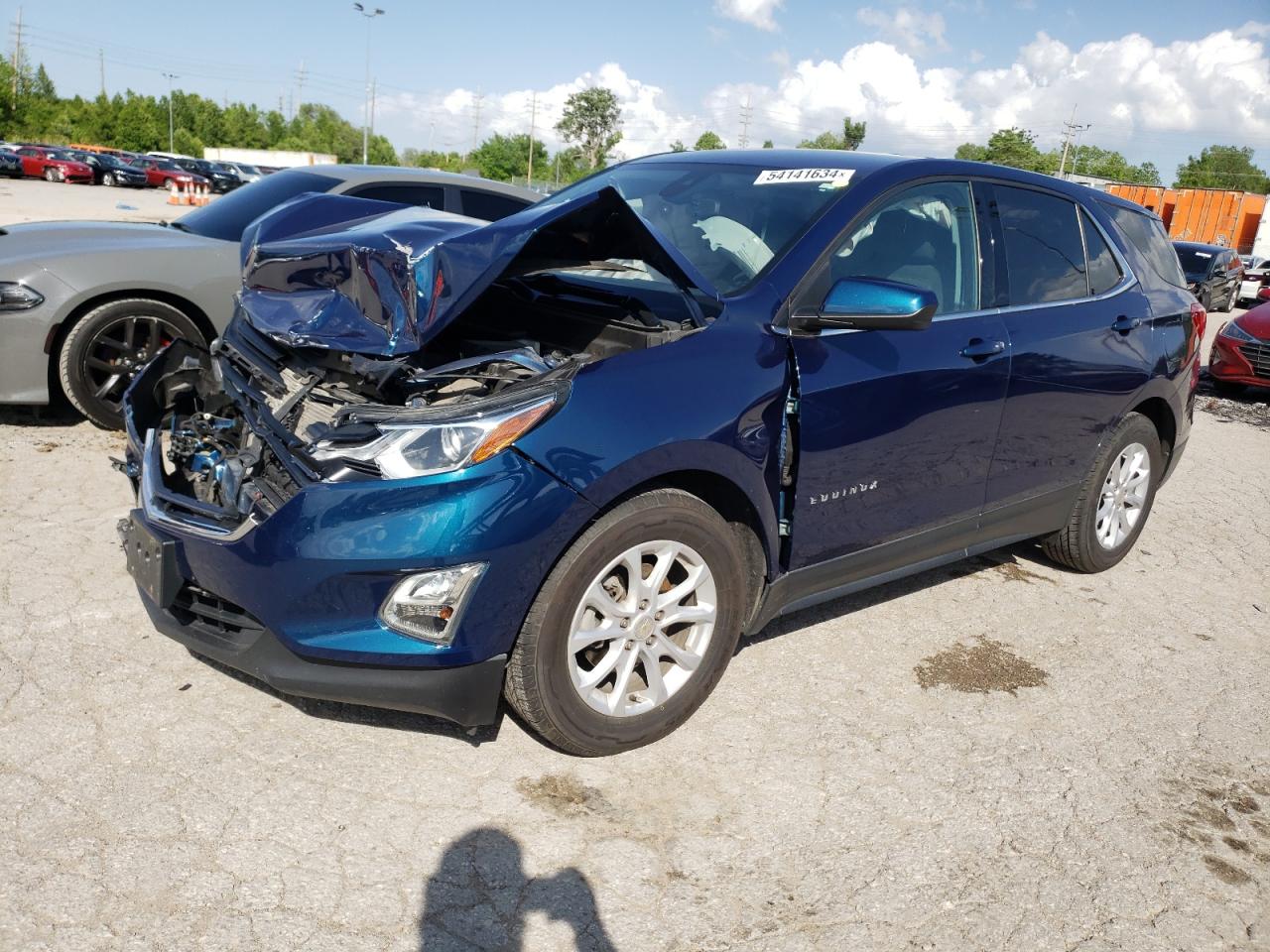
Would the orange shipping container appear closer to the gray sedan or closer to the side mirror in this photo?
the gray sedan

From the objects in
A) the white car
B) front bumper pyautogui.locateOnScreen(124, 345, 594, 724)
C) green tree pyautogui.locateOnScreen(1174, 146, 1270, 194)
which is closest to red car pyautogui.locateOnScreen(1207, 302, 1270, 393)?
front bumper pyautogui.locateOnScreen(124, 345, 594, 724)

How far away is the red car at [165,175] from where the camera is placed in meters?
43.7

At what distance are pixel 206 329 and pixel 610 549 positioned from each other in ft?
Answer: 13.2

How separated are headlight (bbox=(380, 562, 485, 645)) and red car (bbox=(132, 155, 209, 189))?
45.1 meters

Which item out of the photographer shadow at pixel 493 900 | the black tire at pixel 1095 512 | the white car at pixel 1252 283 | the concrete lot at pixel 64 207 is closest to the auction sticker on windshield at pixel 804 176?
the black tire at pixel 1095 512

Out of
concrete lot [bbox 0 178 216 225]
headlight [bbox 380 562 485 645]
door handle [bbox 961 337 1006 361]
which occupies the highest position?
door handle [bbox 961 337 1006 361]

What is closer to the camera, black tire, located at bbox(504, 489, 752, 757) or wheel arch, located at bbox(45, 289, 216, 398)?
black tire, located at bbox(504, 489, 752, 757)

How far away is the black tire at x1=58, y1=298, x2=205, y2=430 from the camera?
5.50 metres

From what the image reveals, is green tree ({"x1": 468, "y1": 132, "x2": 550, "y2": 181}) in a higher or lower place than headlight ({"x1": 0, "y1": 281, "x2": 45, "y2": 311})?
higher

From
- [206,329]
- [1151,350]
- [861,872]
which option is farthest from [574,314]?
[206,329]

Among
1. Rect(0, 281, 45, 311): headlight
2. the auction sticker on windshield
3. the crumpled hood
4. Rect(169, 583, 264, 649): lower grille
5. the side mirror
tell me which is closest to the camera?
Rect(169, 583, 264, 649): lower grille

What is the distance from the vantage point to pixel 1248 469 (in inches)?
306

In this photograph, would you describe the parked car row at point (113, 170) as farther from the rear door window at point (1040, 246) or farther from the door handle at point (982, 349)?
the door handle at point (982, 349)

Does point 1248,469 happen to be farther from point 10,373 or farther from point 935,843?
point 10,373
